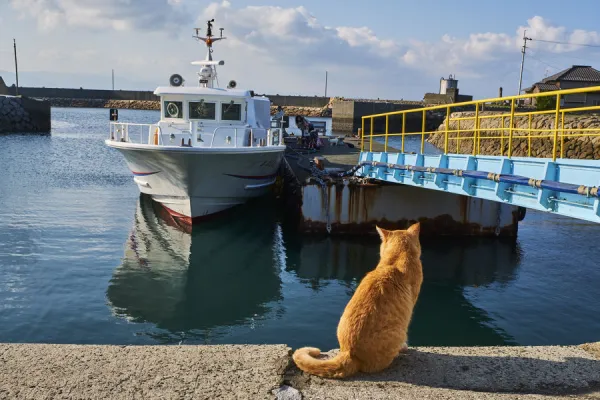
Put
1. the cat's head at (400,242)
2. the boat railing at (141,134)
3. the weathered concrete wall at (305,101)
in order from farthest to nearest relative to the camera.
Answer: the weathered concrete wall at (305,101) < the boat railing at (141,134) < the cat's head at (400,242)

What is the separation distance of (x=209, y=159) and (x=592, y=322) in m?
9.30

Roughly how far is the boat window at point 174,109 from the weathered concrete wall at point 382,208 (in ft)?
15.9

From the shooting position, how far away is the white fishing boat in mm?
14562

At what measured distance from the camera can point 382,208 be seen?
14.8 m

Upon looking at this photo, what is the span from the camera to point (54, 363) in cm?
443

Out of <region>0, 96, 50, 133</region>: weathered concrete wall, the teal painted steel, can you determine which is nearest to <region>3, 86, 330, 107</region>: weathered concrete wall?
<region>0, 96, 50, 133</region>: weathered concrete wall

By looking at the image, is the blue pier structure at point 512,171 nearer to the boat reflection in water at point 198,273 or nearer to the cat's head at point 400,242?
the cat's head at point 400,242

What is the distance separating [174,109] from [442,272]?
925 centimetres

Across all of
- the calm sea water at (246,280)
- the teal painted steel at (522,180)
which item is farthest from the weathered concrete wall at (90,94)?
the teal painted steel at (522,180)

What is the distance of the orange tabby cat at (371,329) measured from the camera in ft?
14.0

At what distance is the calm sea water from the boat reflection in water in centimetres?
4

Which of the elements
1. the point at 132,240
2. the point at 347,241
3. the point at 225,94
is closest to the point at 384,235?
the point at 347,241

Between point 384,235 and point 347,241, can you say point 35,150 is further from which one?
point 384,235

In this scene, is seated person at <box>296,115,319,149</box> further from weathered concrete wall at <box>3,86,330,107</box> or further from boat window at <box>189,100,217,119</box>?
weathered concrete wall at <box>3,86,330,107</box>
